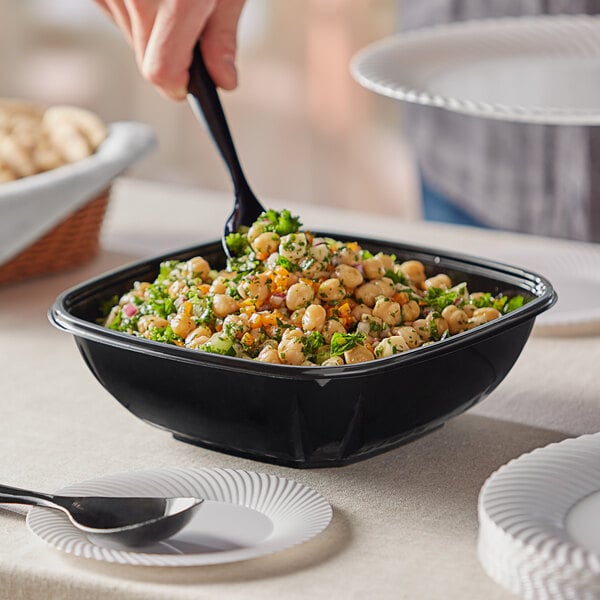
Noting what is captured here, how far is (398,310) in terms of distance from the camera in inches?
36.9

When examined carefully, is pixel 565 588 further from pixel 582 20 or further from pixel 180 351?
pixel 582 20

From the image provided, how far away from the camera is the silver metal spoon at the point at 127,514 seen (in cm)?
76

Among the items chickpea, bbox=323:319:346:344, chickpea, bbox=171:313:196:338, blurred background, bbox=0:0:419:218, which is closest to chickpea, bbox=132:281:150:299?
chickpea, bbox=171:313:196:338

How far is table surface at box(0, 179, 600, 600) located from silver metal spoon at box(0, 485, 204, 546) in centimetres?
2

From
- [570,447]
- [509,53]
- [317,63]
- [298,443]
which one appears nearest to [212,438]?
[298,443]

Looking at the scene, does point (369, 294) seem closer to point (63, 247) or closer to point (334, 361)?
point (334, 361)

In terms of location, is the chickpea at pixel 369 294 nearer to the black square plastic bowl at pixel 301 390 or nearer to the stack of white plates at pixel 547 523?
the black square plastic bowl at pixel 301 390

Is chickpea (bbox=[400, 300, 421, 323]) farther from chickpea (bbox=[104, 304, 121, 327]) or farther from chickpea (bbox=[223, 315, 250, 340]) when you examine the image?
chickpea (bbox=[104, 304, 121, 327])

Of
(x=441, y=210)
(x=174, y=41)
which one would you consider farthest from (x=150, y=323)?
(x=441, y=210)

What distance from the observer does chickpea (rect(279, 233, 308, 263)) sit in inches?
37.9

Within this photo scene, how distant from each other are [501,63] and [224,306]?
0.69 meters

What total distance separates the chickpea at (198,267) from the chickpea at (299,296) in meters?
0.13

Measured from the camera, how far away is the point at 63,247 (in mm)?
1503

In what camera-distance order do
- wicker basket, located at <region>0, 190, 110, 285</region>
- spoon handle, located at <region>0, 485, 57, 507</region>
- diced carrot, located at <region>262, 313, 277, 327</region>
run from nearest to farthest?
spoon handle, located at <region>0, 485, 57, 507</region> < diced carrot, located at <region>262, 313, 277, 327</region> < wicker basket, located at <region>0, 190, 110, 285</region>
